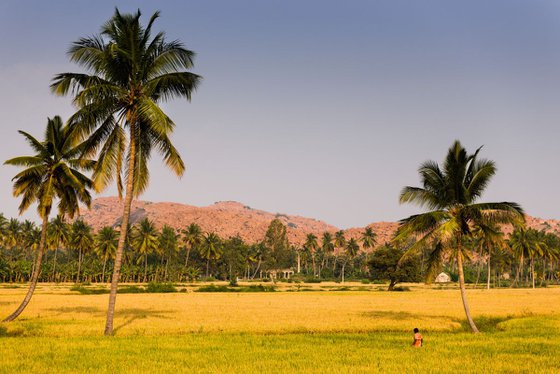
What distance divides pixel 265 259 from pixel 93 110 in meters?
152

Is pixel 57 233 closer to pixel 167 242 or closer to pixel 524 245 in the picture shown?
pixel 167 242

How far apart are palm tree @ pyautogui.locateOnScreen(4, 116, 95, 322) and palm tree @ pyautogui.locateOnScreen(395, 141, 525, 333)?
2079cm

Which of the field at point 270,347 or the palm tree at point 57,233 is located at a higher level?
the palm tree at point 57,233

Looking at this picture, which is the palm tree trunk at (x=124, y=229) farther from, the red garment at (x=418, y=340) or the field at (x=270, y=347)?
the red garment at (x=418, y=340)

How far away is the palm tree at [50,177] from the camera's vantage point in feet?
98.9

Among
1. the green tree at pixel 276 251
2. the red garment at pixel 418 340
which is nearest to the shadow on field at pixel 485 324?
the red garment at pixel 418 340

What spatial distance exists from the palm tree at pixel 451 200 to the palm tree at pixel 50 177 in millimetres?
20793

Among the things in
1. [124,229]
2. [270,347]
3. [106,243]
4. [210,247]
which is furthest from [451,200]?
[210,247]

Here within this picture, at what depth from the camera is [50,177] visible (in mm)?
30531

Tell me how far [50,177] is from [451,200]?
82.2ft

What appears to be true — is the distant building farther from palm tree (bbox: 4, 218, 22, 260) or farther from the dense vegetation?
palm tree (bbox: 4, 218, 22, 260)

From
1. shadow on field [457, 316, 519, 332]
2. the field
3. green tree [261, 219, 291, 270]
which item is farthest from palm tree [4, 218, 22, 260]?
shadow on field [457, 316, 519, 332]

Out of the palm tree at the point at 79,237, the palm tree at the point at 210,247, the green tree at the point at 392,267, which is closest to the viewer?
the green tree at the point at 392,267

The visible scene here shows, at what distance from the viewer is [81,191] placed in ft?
102
